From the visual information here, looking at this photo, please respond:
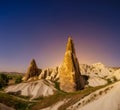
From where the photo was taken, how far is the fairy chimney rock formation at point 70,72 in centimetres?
7881

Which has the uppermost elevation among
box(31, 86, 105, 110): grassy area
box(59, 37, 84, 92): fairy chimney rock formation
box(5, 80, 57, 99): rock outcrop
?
box(59, 37, 84, 92): fairy chimney rock formation

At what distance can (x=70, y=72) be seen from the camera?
79625mm

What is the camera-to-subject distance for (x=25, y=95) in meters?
79.5

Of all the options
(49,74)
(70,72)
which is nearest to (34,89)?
(70,72)

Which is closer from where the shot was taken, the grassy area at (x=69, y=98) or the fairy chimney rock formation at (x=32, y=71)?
the grassy area at (x=69, y=98)

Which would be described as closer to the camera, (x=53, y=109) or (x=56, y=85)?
(x=53, y=109)

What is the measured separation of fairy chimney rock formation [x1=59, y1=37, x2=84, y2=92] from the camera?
7881cm

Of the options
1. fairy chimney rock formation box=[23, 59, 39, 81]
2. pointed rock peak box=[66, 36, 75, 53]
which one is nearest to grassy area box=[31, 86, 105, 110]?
pointed rock peak box=[66, 36, 75, 53]

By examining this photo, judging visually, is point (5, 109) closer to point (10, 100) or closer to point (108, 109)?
point (10, 100)

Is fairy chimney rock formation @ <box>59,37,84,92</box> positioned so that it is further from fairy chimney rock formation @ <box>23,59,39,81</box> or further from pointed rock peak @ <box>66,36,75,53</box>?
fairy chimney rock formation @ <box>23,59,39,81</box>

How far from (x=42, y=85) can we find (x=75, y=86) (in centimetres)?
1519

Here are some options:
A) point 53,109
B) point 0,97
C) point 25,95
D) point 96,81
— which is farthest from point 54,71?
point 53,109

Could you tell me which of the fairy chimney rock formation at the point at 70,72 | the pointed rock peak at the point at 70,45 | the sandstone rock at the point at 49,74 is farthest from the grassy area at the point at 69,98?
the sandstone rock at the point at 49,74

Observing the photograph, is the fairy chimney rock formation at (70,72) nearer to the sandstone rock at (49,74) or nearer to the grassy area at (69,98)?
the grassy area at (69,98)
